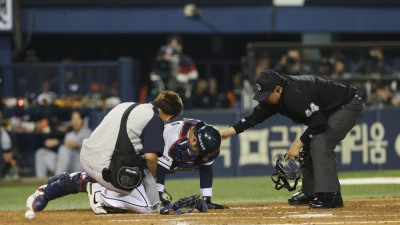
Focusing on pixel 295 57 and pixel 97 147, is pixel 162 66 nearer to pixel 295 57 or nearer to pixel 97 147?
pixel 295 57

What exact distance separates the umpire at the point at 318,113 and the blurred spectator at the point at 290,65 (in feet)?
20.2

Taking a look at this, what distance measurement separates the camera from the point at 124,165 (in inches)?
358

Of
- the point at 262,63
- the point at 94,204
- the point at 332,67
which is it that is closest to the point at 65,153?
the point at 262,63

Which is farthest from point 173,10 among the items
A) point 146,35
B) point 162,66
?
point 162,66

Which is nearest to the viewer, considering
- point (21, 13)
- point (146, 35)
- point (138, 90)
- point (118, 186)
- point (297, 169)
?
point (118, 186)

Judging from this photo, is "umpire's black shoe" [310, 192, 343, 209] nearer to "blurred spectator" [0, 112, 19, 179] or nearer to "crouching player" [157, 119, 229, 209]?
"crouching player" [157, 119, 229, 209]

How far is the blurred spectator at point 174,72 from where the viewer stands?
16062 millimetres

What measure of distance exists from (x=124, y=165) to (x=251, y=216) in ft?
4.10

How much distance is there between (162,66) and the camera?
1605cm

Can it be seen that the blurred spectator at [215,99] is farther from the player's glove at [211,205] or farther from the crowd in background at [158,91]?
the player's glove at [211,205]

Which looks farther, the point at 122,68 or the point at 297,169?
the point at 122,68

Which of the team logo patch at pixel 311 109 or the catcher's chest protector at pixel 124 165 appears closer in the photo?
the catcher's chest protector at pixel 124 165

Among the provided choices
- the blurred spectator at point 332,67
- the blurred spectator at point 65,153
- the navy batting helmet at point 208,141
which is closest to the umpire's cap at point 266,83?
the navy batting helmet at point 208,141

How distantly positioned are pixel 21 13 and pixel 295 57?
608cm
